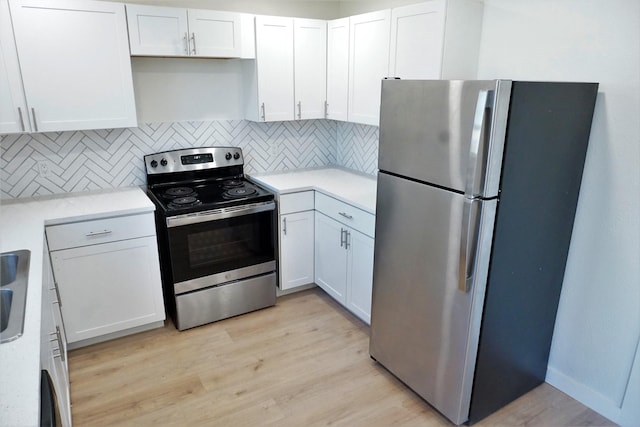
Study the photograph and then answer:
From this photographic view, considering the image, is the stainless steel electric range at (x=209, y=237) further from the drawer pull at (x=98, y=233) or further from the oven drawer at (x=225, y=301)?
the drawer pull at (x=98, y=233)

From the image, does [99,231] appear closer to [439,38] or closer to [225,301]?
[225,301]

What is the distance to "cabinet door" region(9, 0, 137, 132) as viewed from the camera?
2385mm

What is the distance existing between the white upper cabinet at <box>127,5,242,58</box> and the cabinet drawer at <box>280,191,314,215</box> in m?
1.03

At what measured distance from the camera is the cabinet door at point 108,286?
256 centimetres

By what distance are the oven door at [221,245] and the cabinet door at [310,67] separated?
0.84 metres

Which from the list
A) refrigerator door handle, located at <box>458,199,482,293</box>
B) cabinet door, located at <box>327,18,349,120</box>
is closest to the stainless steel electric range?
cabinet door, located at <box>327,18,349,120</box>

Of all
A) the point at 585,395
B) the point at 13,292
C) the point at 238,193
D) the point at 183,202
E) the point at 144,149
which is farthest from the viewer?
the point at 144,149

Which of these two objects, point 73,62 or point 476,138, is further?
point 73,62

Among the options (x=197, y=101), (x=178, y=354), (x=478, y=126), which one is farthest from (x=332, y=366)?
(x=197, y=101)

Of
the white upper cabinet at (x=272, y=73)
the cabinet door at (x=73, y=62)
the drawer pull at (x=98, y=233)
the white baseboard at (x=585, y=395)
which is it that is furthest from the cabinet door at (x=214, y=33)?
the white baseboard at (x=585, y=395)

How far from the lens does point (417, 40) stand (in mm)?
2482

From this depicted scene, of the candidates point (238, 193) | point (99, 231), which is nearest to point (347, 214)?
point (238, 193)

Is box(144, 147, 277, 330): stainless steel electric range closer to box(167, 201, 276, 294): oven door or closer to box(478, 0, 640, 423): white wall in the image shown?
box(167, 201, 276, 294): oven door

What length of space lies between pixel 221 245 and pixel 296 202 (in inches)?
24.1
